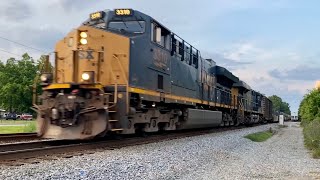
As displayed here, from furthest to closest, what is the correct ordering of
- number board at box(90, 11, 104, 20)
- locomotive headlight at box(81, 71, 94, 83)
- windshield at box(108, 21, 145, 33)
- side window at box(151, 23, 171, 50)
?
side window at box(151, 23, 171, 50) → number board at box(90, 11, 104, 20) → windshield at box(108, 21, 145, 33) → locomotive headlight at box(81, 71, 94, 83)

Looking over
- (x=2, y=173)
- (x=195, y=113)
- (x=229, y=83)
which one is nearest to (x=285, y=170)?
(x=2, y=173)

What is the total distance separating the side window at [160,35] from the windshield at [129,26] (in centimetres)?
54

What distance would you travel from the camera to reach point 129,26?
13641 millimetres

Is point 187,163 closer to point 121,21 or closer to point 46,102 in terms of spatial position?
point 46,102

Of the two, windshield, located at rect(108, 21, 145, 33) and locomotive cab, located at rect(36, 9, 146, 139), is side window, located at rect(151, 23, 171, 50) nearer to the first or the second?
windshield, located at rect(108, 21, 145, 33)

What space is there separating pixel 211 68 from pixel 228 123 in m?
5.20

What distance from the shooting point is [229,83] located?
30.2m

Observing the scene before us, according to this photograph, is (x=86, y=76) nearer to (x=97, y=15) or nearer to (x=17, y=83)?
(x=97, y=15)

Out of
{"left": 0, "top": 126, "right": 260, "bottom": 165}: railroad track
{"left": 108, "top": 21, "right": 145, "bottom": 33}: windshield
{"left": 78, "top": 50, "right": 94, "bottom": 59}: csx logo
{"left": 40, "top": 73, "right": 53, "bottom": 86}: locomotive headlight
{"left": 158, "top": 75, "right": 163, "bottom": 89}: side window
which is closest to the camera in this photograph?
{"left": 0, "top": 126, "right": 260, "bottom": 165}: railroad track

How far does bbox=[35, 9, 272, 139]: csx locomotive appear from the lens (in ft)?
36.9

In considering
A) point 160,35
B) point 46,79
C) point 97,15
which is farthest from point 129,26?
point 46,79

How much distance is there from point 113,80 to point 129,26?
7.70 feet

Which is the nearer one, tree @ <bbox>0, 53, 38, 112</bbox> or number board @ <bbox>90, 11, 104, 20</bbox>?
number board @ <bbox>90, 11, 104, 20</bbox>

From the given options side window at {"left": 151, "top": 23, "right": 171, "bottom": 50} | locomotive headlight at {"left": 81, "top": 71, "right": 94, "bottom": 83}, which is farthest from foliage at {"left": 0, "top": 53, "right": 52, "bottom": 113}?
locomotive headlight at {"left": 81, "top": 71, "right": 94, "bottom": 83}
